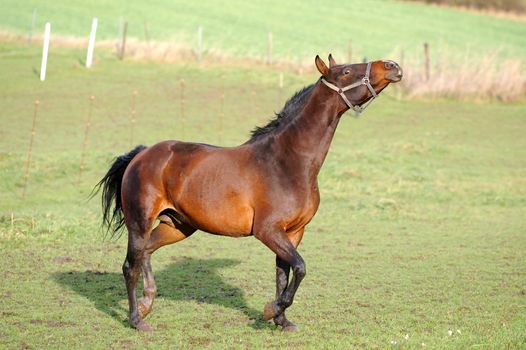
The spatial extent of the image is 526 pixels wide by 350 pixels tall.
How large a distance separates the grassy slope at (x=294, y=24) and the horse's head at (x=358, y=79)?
3002 cm

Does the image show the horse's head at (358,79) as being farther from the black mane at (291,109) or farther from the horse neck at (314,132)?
the black mane at (291,109)

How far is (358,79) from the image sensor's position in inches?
336

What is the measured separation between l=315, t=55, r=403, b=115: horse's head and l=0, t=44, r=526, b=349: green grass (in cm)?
226

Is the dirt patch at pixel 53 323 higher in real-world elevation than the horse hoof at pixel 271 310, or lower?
lower

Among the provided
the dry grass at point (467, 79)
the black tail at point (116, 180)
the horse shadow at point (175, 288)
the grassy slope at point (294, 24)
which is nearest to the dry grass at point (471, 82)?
the dry grass at point (467, 79)

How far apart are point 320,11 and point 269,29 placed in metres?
8.71

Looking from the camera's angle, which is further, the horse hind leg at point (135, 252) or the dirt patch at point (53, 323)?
the horse hind leg at point (135, 252)

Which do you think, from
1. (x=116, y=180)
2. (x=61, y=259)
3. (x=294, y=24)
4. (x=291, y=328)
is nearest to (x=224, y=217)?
(x=291, y=328)

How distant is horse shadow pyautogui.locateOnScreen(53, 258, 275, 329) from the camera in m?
9.72

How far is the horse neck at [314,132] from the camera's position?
8625 millimetres

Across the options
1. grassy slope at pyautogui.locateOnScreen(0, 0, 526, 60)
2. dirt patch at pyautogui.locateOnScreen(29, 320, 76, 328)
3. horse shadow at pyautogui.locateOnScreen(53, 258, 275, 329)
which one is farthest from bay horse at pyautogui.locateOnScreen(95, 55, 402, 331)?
grassy slope at pyautogui.locateOnScreen(0, 0, 526, 60)

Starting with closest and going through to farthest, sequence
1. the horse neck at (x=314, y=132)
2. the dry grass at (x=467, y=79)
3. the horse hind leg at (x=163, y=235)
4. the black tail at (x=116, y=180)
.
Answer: the horse neck at (x=314, y=132) < the horse hind leg at (x=163, y=235) < the black tail at (x=116, y=180) < the dry grass at (x=467, y=79)

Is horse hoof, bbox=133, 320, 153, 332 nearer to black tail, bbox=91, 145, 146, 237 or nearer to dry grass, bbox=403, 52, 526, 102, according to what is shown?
black tail, bbox=91, 145, 146, 237

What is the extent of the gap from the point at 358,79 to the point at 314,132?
664mm
